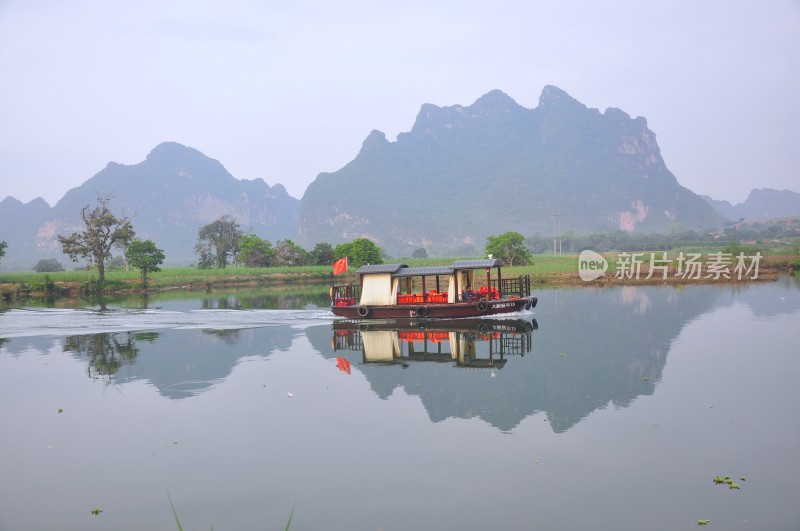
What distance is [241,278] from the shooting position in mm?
67750

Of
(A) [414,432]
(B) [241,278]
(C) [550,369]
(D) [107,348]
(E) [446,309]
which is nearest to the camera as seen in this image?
(A) [414,432]

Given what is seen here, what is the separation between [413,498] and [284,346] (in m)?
14.5

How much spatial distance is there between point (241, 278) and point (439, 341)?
48.8 meters

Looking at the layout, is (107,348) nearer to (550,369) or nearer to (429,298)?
(429,298)

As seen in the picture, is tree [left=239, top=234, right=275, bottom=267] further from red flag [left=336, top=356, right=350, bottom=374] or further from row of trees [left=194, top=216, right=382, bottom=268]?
red flag [left=336, top=356, right=350, bottom=374]

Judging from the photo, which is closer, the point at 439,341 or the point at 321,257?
the point at 439,341

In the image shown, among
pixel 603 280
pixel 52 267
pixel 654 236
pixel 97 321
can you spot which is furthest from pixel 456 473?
pixel 654 236

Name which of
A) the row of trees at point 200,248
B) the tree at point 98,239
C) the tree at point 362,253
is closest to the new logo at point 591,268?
the tree at point 362,253

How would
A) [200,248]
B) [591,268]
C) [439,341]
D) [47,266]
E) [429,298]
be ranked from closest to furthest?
[439,341] < [429,298] < [591,268] < [200,248] < [47,266]

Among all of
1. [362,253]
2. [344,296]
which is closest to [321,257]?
[362,253]

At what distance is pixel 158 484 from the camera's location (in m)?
9.52

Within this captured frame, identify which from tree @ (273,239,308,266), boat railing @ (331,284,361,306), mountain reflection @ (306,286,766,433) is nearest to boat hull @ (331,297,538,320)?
mountain reflection @ (306,286,766,433)

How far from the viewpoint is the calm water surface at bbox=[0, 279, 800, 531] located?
843cm

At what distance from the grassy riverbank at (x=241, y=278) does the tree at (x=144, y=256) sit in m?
1.51
